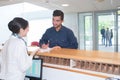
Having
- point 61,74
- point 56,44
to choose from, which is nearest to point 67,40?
point 56,44

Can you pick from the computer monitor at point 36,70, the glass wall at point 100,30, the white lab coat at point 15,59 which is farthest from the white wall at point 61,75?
the glass wall at point 100,30

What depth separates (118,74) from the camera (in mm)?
1626

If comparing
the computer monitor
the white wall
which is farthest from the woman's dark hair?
the white wall

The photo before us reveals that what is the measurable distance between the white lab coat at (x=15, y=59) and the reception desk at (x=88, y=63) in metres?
0.36

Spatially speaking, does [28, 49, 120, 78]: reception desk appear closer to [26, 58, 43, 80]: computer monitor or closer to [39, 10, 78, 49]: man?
[26, 58, 43, 80]: computer monitor

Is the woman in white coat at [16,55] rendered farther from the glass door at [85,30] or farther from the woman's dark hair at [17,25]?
the glass door at [85,30]

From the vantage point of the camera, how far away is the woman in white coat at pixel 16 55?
5.94ft

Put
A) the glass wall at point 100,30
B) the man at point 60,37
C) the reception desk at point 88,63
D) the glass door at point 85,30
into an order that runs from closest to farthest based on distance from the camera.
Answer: the reception desk at point 88,63 < the man at point 60,37 < the glass wall at point 100,30 < the glass door at point 85,30

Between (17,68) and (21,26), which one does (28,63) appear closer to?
(17,68)

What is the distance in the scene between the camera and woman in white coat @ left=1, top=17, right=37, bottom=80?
1809 mm

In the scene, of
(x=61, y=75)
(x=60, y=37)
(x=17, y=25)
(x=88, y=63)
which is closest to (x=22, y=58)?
(x=17, y=25)

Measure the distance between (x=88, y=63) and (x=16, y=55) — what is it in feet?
2.14

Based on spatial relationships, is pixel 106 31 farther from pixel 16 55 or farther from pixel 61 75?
pixel 16 55

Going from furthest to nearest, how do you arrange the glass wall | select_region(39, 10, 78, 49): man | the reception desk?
the glass wall, select_region(39, 10, 78, 49): man, the reception desk
